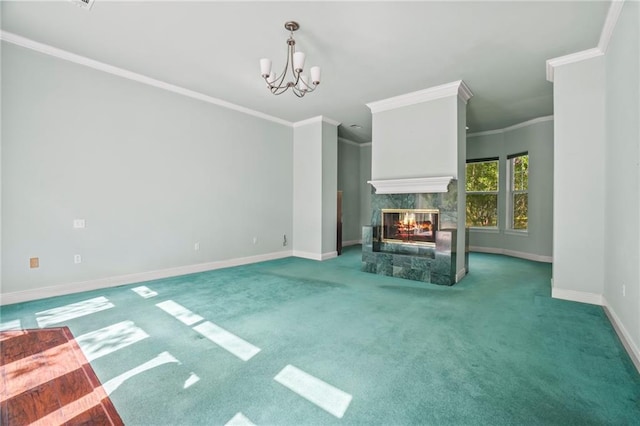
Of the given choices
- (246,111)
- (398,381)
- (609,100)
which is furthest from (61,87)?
(609,100)

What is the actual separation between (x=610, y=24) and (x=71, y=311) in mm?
6301

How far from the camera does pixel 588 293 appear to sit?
3527mm

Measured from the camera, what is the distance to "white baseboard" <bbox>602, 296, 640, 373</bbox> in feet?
7.16

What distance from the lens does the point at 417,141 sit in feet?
16.3

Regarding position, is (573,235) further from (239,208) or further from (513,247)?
(239,208)

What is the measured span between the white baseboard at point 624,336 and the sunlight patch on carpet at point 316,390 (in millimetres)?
2166

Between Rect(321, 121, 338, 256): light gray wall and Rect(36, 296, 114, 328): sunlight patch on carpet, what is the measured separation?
393cm

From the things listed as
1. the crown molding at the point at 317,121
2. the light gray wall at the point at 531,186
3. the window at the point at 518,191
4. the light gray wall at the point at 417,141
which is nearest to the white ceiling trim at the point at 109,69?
the crown molding at the point at 317,121

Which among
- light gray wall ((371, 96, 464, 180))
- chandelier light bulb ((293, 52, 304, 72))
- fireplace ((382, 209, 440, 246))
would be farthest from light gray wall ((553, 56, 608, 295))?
chandelier light bulb ((293, 52, 304, 72))

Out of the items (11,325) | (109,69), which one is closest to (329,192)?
(109,69)

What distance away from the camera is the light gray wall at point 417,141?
4.62 metres

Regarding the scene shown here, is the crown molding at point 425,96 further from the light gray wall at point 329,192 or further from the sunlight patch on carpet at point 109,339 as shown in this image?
the sunlight patch on carpet at point 109,339

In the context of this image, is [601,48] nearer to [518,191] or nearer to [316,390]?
[518,191]

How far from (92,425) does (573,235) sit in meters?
4.82
